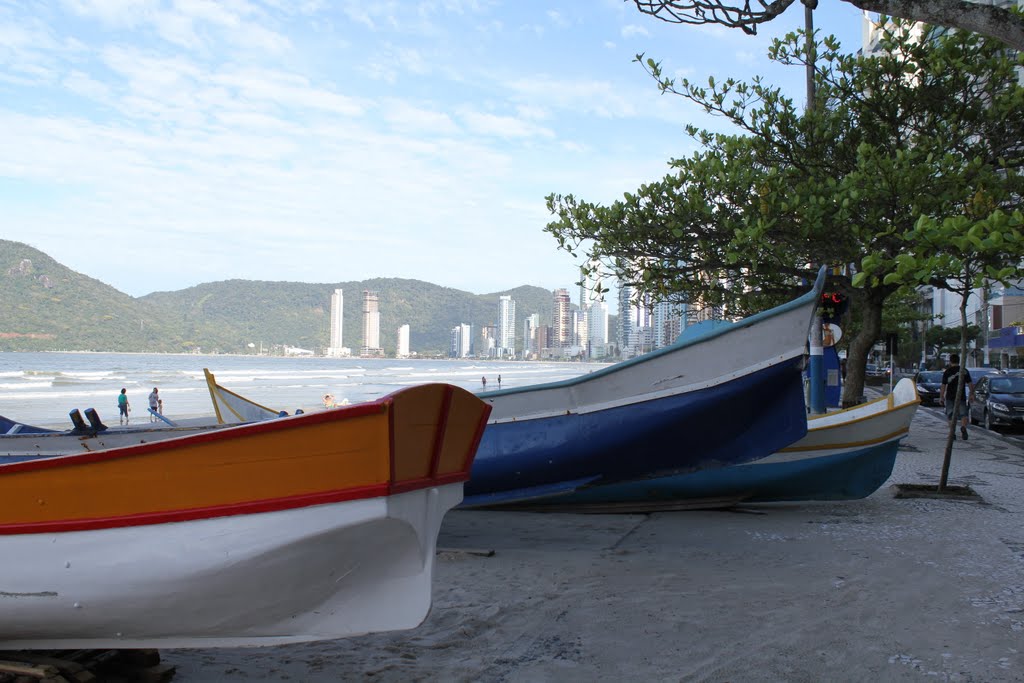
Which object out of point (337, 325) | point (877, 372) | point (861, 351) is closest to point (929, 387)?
point (861, 351)

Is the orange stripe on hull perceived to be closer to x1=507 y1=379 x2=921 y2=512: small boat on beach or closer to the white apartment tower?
x1=507 y1=379 x2=921 y2=512: small boat on beach

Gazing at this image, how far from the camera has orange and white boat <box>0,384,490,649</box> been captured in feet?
11.4

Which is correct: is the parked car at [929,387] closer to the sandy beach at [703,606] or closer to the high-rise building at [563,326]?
the sandy beach at [703,606]

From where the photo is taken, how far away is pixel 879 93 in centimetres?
1380

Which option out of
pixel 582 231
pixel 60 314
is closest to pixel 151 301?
pixel 60 314

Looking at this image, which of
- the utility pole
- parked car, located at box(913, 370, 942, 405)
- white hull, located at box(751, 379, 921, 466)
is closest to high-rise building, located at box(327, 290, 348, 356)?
parked car, located at box(913, 370, 942, 405)

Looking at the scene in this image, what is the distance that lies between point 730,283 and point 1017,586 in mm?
10970

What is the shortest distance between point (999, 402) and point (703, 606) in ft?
56.6

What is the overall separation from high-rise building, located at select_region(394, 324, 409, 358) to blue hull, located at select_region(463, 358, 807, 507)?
171314mm

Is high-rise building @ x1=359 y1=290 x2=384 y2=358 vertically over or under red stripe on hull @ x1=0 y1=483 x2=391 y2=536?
over

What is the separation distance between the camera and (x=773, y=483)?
8758 mm

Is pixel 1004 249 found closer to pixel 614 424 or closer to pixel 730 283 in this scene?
pixel 614 424

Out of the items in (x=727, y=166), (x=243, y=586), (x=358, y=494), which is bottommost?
(x=243, y=586)

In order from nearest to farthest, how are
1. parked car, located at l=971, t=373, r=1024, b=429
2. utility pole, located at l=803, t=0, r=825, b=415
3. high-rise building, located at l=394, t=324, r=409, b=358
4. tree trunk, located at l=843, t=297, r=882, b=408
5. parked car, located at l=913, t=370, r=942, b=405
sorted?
utility pole, located at l=803, t=0, r=825, b=415, tree trunk, located at l=843, t=297, r=882, b=408, parked car, located at l=971, t=373, r=1024, b=429, parked car, located at l=913, t=370, r=942, b=405, high-rise building, located at l=394, t=324, r=409, b=358
